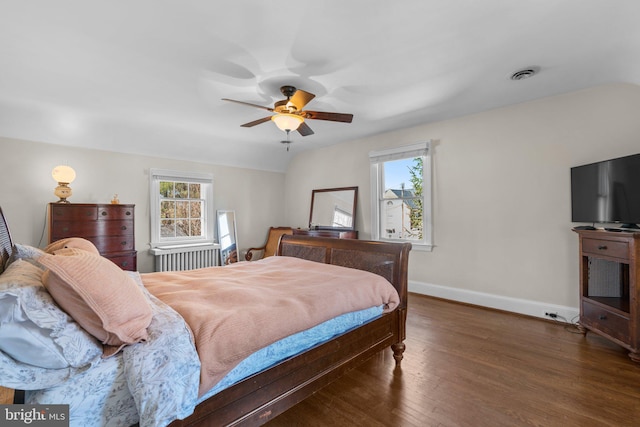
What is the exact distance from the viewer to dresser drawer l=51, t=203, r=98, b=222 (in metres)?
3.36

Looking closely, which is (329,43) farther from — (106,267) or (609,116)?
(609,116)

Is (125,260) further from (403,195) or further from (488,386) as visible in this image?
(488,386)

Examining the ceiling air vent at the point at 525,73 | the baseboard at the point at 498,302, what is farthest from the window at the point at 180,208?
A: the ceiling air vent at the point at 525,73

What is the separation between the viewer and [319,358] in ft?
5.57

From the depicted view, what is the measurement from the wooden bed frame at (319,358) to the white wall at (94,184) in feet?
8.02

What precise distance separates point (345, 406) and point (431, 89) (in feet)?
9.78

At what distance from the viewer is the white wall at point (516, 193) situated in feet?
9.70

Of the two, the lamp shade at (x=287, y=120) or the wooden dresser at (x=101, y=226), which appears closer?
the lamp shade at (x=287, y=120)

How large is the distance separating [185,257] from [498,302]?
4598mm

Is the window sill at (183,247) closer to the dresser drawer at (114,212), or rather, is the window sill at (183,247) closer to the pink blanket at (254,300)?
the dresser drawer at (114,212)

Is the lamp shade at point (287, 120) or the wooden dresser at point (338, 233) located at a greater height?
the lamp shade at point (287, 120)

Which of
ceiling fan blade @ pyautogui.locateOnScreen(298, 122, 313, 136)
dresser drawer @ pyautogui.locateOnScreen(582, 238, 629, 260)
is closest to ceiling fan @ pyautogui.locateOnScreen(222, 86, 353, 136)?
ceiling fan blade @ pyautogui.locateOnScreen(298, 122, 313, 136)

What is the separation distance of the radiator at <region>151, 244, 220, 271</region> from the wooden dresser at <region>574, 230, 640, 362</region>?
197 inches

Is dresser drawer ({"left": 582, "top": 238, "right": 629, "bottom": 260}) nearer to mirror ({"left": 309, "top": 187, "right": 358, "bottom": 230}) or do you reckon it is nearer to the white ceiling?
the white ceiling
